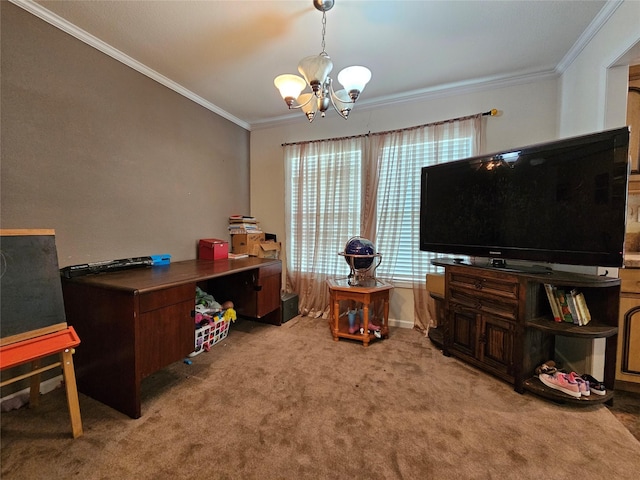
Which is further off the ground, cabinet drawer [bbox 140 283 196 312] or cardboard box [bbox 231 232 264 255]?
cardboard box [bbox 231 232 264 255]

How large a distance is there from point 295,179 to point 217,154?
0.98 meters

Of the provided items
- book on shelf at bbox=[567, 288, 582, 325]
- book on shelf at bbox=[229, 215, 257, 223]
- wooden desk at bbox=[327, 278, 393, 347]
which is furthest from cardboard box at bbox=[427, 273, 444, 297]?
book on shelf at bbox=[229, 215, 257, 223]

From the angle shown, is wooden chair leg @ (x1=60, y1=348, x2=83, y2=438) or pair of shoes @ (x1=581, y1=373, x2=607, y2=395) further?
pair of shoes @ (x1=581, y1=373, x2=607, y2=395)

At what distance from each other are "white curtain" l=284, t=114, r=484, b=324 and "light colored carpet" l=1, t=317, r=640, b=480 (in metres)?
1.14

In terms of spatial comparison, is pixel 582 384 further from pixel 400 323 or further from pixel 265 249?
pixel 265 249

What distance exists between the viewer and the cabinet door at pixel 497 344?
5.82ft

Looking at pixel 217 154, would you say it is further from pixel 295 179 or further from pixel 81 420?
pixel 81 420

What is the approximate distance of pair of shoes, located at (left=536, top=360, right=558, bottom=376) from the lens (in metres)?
1.72

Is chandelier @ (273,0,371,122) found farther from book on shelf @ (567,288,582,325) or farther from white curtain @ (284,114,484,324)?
book on shelf @ (567,288,582,325)

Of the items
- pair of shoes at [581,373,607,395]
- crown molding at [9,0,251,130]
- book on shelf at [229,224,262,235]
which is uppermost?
crown molding at [9,0,251,130]

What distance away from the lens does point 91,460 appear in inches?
46.7

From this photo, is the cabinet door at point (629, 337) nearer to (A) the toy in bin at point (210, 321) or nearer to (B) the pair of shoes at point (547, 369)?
(B) the pair of shoes at point (547, 369)

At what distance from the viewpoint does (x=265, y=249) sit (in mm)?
3199

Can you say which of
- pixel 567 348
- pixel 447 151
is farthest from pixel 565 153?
pixel 567 348
